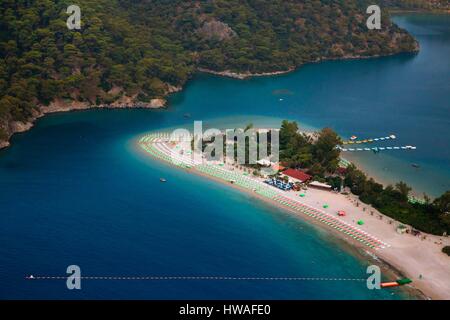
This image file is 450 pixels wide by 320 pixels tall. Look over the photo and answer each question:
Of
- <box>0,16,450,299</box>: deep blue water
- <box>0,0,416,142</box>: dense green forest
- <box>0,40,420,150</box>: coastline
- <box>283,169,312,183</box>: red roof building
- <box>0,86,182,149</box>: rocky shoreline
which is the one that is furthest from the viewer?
<box>0,0,416,142</box>: dense green forest

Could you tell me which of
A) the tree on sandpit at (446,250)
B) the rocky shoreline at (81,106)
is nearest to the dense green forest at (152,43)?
the rocky shoreline at (81,106)

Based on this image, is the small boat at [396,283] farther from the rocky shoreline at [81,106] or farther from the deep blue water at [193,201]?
the rocky shoreline at [81,106]

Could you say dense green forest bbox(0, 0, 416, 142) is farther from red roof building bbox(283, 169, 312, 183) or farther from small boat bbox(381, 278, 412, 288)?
small boat bbox(381, 278, 412, 288)

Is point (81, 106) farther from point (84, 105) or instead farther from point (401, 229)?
point (401, 229)

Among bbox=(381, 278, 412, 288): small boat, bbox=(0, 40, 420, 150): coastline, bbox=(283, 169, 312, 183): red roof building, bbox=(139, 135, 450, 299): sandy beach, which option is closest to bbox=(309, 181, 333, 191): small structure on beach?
bbox=(139, 135, 450, 299): sandy beach

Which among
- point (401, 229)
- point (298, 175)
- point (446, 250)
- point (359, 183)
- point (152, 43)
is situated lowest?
point (446, 250)

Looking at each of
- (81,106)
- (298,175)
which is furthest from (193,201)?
(81,106)
